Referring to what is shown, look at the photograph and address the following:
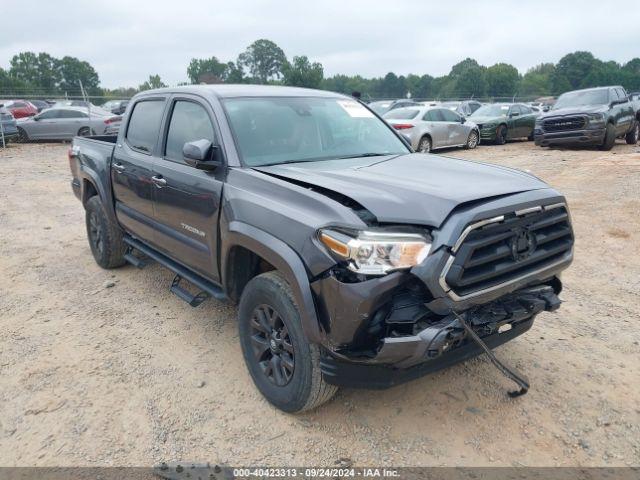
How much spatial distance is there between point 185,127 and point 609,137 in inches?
508

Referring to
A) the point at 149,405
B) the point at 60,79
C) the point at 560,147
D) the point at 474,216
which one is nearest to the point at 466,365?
the point at 474,216

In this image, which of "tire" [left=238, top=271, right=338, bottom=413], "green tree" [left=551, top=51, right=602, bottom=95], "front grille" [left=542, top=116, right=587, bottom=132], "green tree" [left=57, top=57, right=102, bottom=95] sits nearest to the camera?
"tire" [left=238, top=271, right=338, bottom=413]

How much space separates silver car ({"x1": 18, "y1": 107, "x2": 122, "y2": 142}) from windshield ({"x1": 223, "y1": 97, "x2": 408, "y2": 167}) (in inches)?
664

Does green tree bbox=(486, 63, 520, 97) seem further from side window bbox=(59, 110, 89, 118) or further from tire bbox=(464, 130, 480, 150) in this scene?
side window bbox=(59, 110, 89, 118)

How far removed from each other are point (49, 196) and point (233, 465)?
8.82m

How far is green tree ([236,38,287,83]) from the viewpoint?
9119 centimetres

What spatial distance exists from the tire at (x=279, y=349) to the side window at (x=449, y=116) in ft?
44.8

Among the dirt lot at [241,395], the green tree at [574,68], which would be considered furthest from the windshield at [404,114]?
the green tree at [574,68]

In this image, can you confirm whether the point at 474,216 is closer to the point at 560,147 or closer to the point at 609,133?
the point at 609,133

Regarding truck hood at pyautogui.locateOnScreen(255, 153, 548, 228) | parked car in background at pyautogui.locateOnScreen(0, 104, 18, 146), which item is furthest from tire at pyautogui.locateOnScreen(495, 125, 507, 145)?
parked car in background at pyautogui.locateOnScreen(0, 104, 18, 146)

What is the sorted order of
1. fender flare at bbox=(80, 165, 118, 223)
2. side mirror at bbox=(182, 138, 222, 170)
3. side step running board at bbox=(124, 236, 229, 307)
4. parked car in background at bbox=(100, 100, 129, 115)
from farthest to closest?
parked car in background at bbox=(100, 100, 129, 115) → fender flare at bbox=(80, 165, 118, 223) → side step running board at bbox=(124, 236, 229, 307) → side mirror at bbox=(182, 138, 222, 170)

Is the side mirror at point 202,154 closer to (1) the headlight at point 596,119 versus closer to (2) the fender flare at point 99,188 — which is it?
(2) the fender flare at point 99,188

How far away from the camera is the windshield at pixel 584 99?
1347 centimetres

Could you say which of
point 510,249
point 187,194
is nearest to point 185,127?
point 187,194
